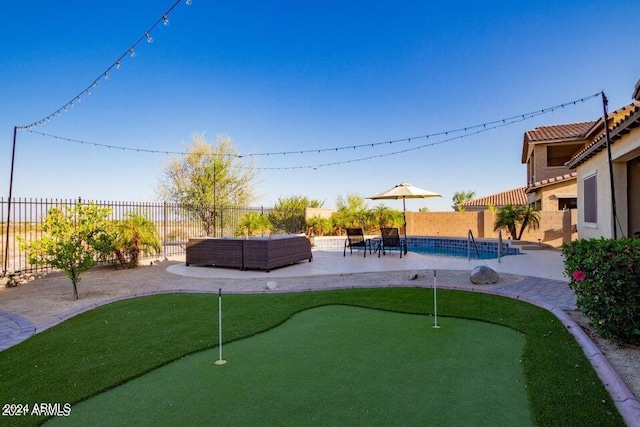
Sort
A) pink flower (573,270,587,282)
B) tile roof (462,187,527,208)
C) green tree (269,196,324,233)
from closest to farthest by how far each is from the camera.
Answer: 1. pink flower (573,270,587,282)
2. green tree (269,196,324,233)
3. tile roof (462,187,527,208)

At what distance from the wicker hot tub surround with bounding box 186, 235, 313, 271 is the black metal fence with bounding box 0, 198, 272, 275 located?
97.2 inches

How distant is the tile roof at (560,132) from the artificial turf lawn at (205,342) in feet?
50.9

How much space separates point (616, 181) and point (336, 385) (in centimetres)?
912

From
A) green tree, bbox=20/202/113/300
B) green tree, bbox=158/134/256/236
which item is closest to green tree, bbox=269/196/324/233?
green tree, bbox=158/134/256/236

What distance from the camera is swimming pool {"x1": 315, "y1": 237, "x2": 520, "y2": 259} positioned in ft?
47.3

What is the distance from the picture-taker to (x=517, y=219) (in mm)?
15422

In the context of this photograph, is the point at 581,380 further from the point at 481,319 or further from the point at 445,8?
the point at 445,8

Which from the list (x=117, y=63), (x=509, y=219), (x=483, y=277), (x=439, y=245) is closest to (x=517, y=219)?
(x=509, y=219)

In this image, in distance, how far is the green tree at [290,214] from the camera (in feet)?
61.9

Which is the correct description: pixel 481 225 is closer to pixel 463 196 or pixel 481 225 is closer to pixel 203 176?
pixel 203 176

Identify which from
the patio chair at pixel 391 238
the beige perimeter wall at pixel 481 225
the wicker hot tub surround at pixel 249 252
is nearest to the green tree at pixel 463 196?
the beige perimeter wall at pixel 481 225

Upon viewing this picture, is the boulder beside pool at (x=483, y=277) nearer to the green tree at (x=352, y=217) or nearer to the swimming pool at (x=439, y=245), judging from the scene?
the swimming pool at (x=439, y=245)

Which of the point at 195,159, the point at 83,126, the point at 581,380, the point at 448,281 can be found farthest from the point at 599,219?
the point at 195,159

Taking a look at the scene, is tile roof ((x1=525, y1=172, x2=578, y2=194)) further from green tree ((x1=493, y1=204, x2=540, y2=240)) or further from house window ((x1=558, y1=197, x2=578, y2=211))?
green tree ((x1=493, y1=204, x2=540, y2=240))
